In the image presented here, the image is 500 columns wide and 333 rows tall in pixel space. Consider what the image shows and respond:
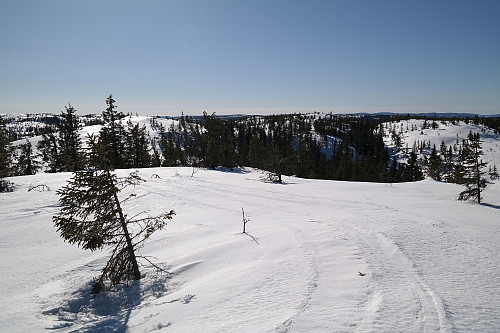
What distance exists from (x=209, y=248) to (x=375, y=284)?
5720 millimetres

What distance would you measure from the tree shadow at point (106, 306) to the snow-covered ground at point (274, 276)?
0.04 m

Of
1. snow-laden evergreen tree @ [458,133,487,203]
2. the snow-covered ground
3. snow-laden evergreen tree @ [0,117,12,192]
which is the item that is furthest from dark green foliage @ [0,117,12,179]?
snow-laden evergreen tree @ [458,133,487,203]

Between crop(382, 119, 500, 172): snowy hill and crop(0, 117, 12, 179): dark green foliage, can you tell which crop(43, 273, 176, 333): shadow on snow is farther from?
crop(382, 119, 500, 172): snowy hill

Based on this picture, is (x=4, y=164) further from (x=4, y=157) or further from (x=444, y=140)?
(x=444, y=140)

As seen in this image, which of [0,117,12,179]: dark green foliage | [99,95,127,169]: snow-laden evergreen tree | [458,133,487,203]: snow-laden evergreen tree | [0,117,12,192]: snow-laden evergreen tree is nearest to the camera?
[0,117,12,192]: snow-laden evergreen tree

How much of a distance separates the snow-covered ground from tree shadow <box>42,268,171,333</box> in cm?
4

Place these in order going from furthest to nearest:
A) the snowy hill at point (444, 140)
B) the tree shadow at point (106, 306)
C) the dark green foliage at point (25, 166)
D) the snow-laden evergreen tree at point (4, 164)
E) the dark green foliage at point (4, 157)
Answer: the snowy hill at point (444, 140) → the dark green foliage at point (25, 166) → the dark green foliage at point (4, 157) → the snow-laden evergreen tree at point (4, 164) → the tree shadow at point (106, 306)

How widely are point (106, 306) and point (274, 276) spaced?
16.1ft

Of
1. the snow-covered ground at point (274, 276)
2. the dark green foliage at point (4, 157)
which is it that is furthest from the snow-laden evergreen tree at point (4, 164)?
the snow-covered ground at point (274, 276)

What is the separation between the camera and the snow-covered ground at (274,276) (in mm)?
4699

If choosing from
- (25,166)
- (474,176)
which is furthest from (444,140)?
(25,166)

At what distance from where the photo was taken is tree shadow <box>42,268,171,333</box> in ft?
17.7

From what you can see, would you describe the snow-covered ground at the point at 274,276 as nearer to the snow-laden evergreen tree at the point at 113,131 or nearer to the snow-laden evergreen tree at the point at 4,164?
the snow-laden evergreen tree at the point at 4,164

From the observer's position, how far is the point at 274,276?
6422mm
